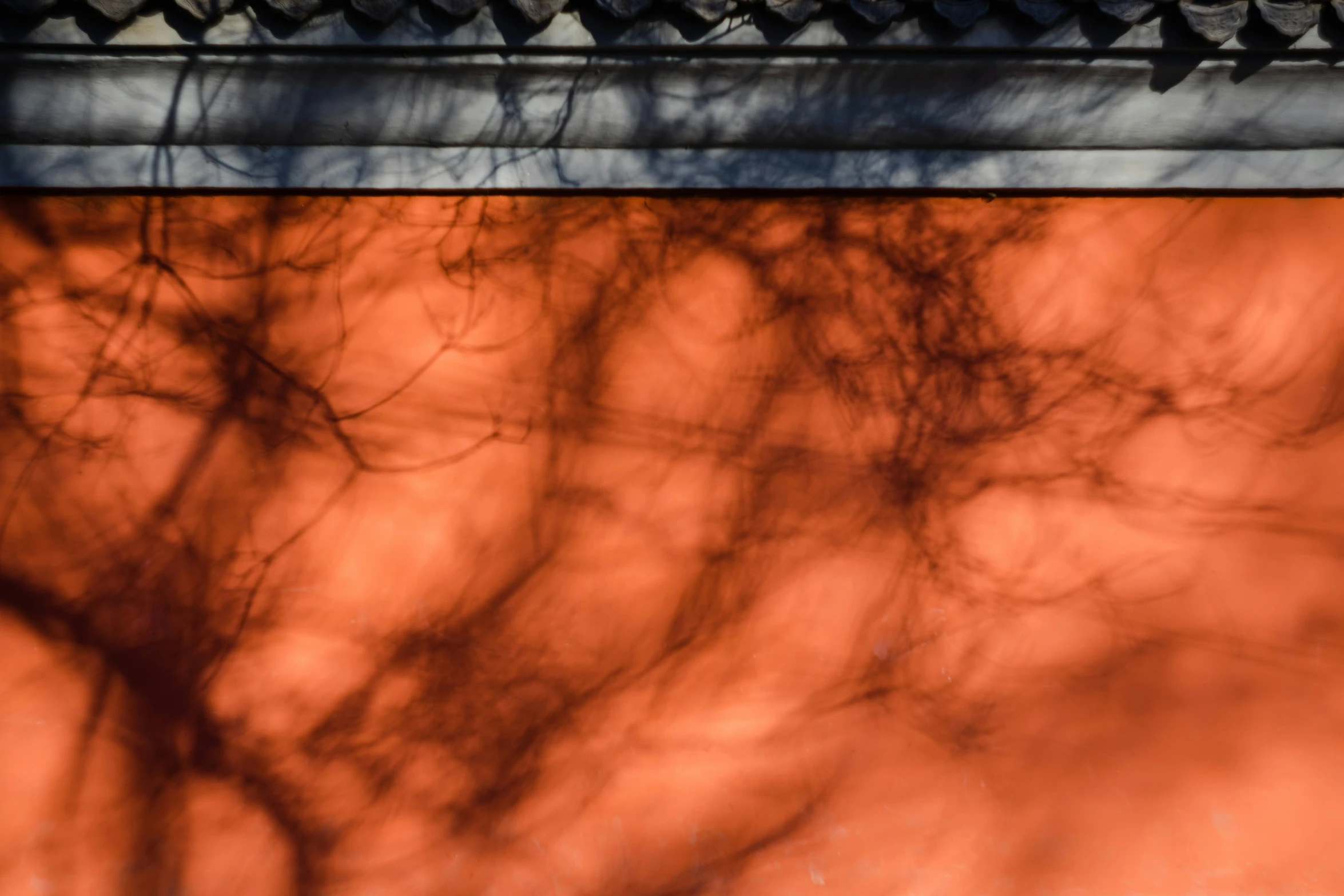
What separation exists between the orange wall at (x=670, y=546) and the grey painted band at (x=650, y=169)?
94 millimetres

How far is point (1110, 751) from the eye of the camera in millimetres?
3205

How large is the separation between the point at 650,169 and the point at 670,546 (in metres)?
1.34

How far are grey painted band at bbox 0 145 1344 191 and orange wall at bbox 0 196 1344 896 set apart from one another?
94mm

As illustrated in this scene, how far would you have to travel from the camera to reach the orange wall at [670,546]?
118 inches

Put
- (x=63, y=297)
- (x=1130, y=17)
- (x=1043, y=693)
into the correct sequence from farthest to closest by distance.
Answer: (x=1043, y=693) < (x=63, y=297) < (x=1130, y=17)

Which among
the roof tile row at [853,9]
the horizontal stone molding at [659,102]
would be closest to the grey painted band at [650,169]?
the horizontal stone molding at [659,102]

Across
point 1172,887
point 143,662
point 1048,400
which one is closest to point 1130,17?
point 1048,400

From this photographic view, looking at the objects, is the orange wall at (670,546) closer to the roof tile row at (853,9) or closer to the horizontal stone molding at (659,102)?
the horizontal stone molding at (659,102)

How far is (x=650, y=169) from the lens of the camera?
2.96 metres

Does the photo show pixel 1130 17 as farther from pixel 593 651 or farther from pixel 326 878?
pixel 326 878

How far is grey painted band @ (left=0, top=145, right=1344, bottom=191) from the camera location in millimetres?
2883

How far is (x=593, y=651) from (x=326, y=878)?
1.28 meters

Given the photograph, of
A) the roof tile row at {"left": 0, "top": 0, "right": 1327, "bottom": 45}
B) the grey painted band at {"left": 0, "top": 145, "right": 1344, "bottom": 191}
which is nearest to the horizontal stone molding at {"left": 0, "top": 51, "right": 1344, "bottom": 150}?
the grey painted band at {"left": 0, "top": 145, "right": 1344, "bottom": 191}

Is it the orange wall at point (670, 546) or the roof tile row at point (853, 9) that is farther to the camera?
the orange wall at point (670, 546)
